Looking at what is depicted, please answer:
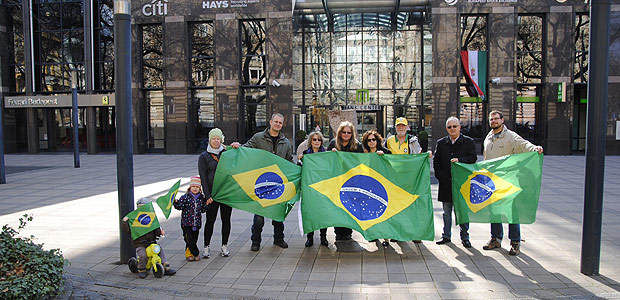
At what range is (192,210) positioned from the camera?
6148mm

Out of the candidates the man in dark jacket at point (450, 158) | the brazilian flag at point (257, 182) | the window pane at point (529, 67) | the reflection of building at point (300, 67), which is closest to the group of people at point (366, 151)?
the man in dark jacket at point (450, 158)

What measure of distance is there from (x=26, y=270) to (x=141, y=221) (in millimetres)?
1297

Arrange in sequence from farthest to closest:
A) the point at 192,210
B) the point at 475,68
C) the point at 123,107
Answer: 1. the point at 475,68
2. the point at 192,210
3. the point at 123,107

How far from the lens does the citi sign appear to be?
26.9 metres

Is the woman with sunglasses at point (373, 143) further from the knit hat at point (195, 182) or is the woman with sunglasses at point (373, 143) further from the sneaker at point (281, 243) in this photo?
the knit hat at point (195, 182)

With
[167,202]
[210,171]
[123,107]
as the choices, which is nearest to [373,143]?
[210,171]

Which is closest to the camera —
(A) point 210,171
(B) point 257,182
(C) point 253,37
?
(A) point 210,171

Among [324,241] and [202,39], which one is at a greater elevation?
[202,39]

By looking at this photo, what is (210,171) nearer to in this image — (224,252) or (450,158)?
(224,252)

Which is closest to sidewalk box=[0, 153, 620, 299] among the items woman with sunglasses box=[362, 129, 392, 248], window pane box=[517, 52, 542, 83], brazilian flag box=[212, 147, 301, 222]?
brazilian flag box=[212, 147, 301, 222]

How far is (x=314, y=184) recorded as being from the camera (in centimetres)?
663

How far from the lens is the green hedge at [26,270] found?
448 cm

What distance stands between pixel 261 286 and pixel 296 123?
23.5m

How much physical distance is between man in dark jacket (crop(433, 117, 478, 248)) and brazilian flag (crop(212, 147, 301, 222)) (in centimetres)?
215
